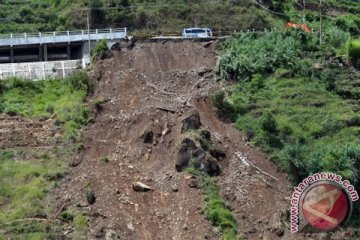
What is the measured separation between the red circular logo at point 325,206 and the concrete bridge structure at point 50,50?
71.2 feet

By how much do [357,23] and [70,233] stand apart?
1513 inches

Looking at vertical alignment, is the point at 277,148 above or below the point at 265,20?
below

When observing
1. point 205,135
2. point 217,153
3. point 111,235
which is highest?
point 205,135

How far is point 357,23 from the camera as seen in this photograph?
63.8 m

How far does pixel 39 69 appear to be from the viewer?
5016 centimetres

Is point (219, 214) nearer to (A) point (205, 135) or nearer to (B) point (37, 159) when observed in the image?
(A) point (205, 135)

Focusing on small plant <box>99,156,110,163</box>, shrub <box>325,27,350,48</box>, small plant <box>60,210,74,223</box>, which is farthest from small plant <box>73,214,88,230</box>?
shrub <box>325,27,350,48</box>

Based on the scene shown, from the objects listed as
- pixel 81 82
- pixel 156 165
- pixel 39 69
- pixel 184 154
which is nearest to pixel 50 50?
pixel 39 69

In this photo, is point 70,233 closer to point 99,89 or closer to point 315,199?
point 315,199

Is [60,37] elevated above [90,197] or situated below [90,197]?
above

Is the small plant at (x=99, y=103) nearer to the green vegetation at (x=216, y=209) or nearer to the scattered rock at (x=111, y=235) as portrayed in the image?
the green vegetation at (x=216, y=209)

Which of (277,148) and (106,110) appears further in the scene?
(106,110)

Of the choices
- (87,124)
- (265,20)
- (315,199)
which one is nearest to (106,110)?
(87,124)

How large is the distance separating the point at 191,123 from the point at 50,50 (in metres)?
18.7
